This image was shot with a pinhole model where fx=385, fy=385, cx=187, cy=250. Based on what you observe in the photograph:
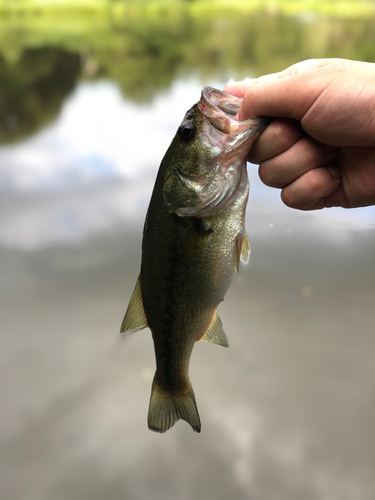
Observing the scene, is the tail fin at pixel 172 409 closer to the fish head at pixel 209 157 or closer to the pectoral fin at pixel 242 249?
the pectoral fin at pixel 242 249

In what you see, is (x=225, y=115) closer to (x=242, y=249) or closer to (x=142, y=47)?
(x=242, y=249)

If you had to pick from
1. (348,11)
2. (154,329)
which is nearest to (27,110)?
(154,329)

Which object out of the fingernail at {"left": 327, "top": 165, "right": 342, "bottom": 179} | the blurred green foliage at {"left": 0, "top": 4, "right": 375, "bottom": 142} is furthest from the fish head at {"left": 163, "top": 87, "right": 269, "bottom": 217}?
the blurred green foliage at {"left": 0, "top": 4, "right": 375, "bottom": 142}

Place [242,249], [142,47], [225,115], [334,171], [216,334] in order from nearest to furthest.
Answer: [225,115] → [242,249] → [334,171] → [216,334] → [142,47]

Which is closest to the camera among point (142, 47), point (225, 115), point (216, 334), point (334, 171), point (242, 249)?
point (225, 115)

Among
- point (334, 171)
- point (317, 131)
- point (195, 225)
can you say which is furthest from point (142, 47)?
point (195, 225)

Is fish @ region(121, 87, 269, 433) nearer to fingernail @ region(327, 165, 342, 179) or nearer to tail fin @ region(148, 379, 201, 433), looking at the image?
tail fin @ region(148, 379, 201, 433)

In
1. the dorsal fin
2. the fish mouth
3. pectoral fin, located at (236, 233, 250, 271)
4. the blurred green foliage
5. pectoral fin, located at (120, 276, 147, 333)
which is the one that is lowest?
the blurred green foliage

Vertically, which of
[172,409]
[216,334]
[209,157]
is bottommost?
[172,409]
